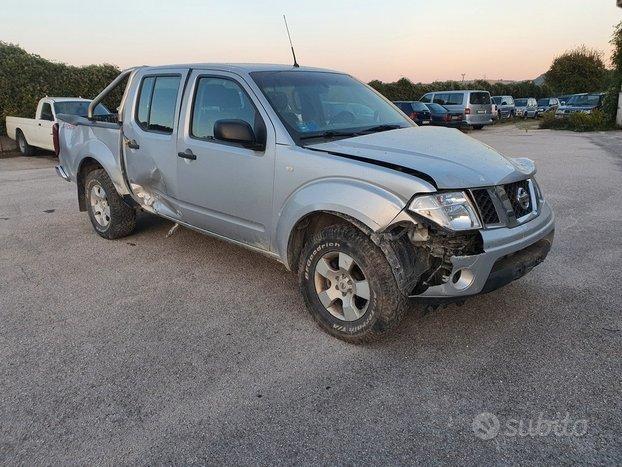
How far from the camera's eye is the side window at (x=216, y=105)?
12.6ft

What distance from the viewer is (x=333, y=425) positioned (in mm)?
2506

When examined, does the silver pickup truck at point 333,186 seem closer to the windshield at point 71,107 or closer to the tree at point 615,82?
the windshield at point 71,107

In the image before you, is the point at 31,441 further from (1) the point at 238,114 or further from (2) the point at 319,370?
(1) the point at 238,114

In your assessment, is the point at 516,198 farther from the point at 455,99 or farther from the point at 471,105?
the point at 455,99

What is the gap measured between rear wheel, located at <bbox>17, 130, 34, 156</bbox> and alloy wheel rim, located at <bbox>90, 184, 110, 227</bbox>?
1013 centimetres

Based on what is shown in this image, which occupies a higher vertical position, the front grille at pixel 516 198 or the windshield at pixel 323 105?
the windshield at pixel 323 105

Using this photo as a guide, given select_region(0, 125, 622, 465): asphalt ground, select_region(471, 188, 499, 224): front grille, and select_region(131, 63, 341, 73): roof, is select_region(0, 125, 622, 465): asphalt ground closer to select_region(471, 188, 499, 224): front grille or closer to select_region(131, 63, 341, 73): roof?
select_region(471, 188, 499, 224): front grille

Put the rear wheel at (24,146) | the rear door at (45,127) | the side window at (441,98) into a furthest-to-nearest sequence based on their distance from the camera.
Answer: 1. the side window at (441,98)
2. the rear wheel at (24,146)
3. the rear door at (45,127)

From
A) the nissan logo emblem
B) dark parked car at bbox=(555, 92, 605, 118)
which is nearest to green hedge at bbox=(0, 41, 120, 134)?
the nissan logo emblem

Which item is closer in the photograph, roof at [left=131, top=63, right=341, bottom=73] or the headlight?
the headlight

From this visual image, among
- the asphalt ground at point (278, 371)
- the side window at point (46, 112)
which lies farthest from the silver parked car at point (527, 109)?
the asphalt ground at point (278, 371)

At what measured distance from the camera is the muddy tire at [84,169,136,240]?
17.4 ft

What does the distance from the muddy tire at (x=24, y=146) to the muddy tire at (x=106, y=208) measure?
1005 centimetres

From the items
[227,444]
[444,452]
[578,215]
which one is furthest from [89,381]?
[578,215]
